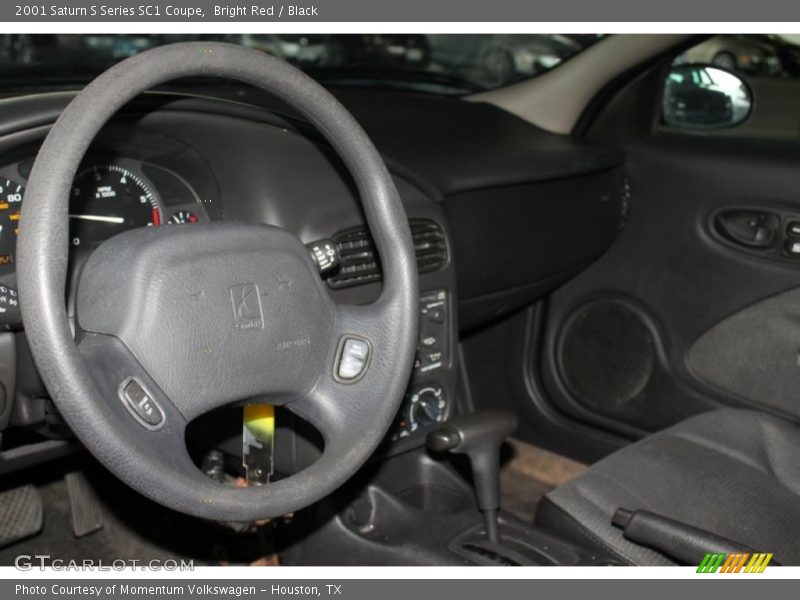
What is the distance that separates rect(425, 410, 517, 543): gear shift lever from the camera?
1.70 meters

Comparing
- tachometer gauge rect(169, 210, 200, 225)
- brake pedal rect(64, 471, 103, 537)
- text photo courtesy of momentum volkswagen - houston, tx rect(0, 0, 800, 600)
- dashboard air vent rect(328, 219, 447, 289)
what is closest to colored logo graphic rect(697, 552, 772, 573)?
text photo courtesy of momentum volkswagen - houston, tx rect(0, 0, 800, 600)

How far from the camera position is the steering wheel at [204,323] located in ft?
3.52

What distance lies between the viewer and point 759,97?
2.35 m

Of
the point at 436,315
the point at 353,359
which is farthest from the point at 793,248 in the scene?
the point at 353,359

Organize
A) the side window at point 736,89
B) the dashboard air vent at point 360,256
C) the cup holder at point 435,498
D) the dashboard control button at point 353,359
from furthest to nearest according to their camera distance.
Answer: the side window at point 736,89 → the cup holder at point 435,498 → the dashboard air vent at point 360,256 → the dashboard control button at point 353,359

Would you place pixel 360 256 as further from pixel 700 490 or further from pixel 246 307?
pixel 700 490

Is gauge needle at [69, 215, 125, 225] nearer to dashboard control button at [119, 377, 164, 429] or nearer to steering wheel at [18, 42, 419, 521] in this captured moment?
steering wheel at [18, 42, 419, 521]

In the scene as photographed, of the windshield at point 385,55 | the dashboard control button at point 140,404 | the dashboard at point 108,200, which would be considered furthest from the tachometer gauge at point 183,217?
the dashboard control button at point 140,404

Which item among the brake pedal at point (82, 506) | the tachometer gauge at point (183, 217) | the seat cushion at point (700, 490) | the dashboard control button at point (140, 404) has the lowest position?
the brake pedal at point (82, 506)

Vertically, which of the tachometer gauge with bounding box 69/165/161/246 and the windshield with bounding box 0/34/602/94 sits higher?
the windshield with bounding box 0/34/602/94

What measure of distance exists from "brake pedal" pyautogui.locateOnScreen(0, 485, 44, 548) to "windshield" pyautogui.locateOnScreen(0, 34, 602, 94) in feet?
3.04

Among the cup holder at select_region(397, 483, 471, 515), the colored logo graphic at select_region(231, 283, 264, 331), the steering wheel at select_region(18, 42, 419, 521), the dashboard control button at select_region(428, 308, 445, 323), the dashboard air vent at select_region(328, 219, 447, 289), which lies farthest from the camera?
the cup holder at select_region(397, 483, 471, 515)

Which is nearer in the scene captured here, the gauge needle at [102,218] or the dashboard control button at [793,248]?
the gauge needle at [102,218]

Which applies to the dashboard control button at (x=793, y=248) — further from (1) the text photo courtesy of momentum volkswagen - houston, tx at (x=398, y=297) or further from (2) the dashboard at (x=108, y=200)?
(2) the dashboard at (x=108, y=200)
